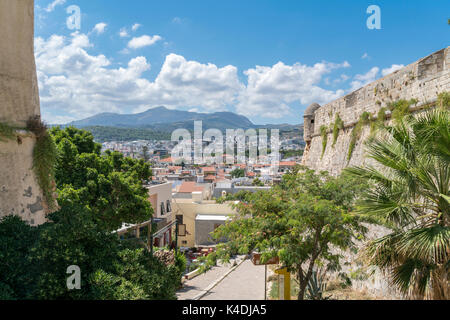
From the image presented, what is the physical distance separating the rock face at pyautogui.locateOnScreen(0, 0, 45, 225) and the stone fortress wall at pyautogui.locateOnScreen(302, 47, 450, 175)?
794 centimetres

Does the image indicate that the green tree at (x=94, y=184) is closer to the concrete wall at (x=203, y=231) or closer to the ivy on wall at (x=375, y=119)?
the ivy on wall at (x=375, y=119)

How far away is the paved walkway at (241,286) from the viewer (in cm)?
1195

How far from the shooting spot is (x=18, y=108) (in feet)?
21.3

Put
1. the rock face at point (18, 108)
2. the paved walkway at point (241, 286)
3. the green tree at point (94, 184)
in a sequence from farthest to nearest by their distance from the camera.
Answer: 1. the green tree at point (94, 184)
2. the paved walkway at point (241, 286)
3. the rock face at point (18, 108)

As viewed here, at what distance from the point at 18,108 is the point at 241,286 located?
10897mm

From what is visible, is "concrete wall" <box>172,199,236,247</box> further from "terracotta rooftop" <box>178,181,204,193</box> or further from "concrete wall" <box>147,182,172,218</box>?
"terracotta rooftop" <box>178,181,204,193</box>

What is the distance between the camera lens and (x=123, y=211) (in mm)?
13984

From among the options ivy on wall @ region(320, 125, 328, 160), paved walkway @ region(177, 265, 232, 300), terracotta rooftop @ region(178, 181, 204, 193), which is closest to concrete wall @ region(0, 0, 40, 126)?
paved walkway @ region(177, 265, 232, 300)

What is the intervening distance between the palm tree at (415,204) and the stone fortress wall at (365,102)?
2093 millimetres

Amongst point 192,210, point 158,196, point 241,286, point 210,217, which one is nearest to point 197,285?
point 241,286

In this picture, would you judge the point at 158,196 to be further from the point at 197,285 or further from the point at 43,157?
the point at 43,157

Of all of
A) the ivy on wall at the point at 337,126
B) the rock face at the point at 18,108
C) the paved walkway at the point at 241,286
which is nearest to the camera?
the rock face at the point at 18,108

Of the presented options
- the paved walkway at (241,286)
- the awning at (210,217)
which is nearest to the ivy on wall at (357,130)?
the paved walkway at (241,286)

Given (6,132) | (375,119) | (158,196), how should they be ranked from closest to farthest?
(6,132), (375,119), (158,196)
